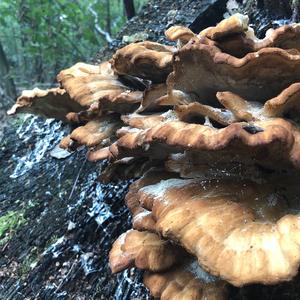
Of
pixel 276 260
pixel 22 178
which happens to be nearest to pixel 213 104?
pixel 276 260

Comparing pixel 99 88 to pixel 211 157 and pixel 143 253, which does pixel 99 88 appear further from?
pixel 143 253

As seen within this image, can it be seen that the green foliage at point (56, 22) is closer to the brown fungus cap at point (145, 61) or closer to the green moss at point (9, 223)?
the green moss at point (9, 223)

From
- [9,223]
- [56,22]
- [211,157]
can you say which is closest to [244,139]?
[211,157]

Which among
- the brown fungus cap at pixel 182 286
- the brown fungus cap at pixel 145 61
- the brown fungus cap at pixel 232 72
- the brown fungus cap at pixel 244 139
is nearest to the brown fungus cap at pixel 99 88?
the brown fungus cap at pixel 145 61

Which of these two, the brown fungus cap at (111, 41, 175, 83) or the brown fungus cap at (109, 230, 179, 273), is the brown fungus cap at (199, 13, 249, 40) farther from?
A: the brown fungus cap at (109, 230, 179, 273)

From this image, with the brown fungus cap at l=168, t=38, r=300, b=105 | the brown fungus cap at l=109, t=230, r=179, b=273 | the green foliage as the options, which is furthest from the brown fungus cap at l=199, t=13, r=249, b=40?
the green foliage
